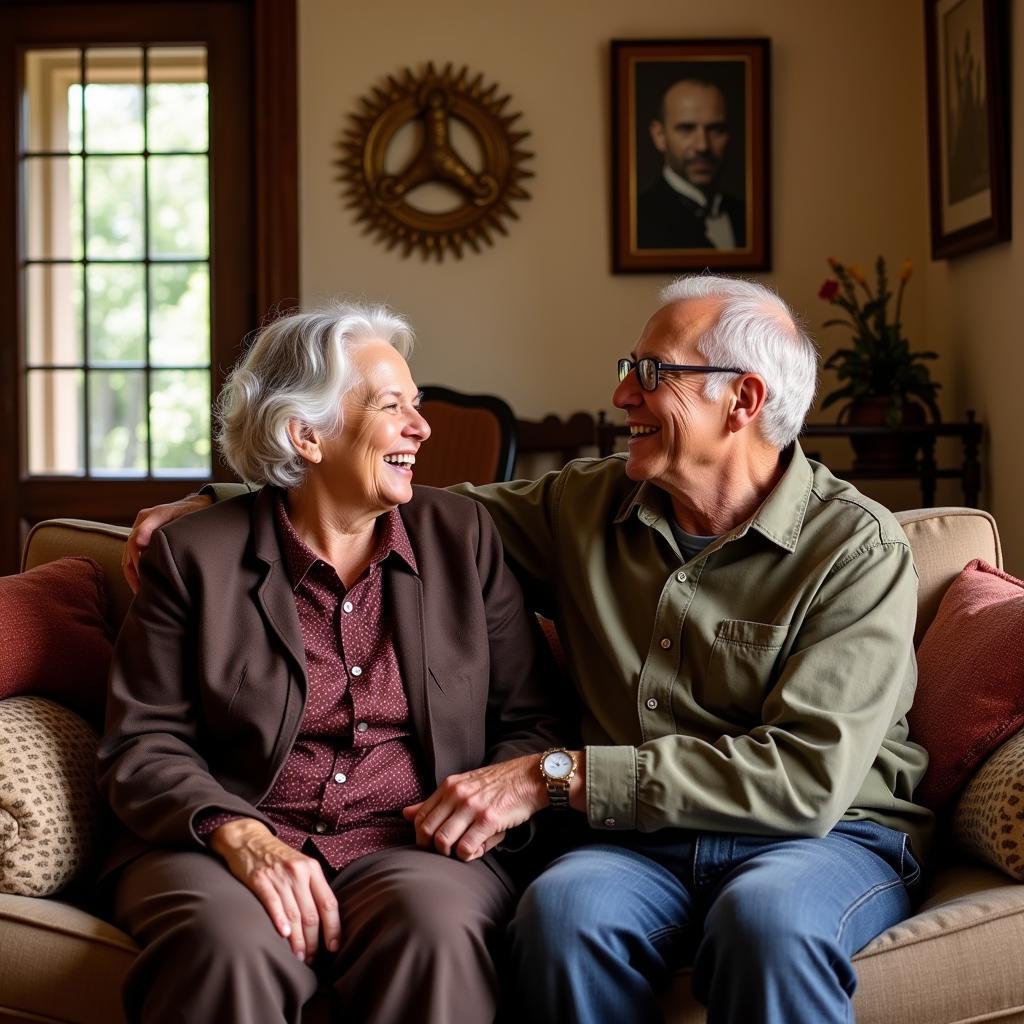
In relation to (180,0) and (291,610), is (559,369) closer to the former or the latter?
(180,0)

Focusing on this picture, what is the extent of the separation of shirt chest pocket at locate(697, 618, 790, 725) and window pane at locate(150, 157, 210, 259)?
3.10 meters

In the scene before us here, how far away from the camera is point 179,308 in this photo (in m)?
4.42

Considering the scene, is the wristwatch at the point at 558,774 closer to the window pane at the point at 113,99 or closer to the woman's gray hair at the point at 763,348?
the woman's gray hair at the point at 763,348

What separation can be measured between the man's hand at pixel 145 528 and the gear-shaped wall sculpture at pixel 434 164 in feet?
7.79

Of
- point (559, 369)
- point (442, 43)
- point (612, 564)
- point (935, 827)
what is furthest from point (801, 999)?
point (442, 43)

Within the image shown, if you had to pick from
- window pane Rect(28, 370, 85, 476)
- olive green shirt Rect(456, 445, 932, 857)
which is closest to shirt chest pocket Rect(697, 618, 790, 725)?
olive green shirt Rect(456, 445, 932, 857)

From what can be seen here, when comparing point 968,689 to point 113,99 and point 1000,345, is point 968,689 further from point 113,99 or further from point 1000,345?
point 113,99

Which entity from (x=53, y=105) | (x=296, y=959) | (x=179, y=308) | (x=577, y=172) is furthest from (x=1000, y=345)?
(x=53, y=105)

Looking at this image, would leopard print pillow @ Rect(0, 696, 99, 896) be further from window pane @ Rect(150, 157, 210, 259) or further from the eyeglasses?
window pane @ Rect(150, 157, 210, 259)

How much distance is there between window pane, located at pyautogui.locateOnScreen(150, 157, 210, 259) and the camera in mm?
4414

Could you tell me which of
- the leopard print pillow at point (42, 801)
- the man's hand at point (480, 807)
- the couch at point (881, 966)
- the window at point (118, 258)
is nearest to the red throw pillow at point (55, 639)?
the leopard print pillow at point (42, 801)

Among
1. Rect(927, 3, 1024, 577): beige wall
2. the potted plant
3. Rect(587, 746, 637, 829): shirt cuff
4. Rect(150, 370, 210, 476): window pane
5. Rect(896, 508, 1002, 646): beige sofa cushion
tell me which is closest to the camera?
Rect(587, 746, 637, 829): shirt cuff

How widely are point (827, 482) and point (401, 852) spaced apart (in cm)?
80

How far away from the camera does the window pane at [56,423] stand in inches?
176
